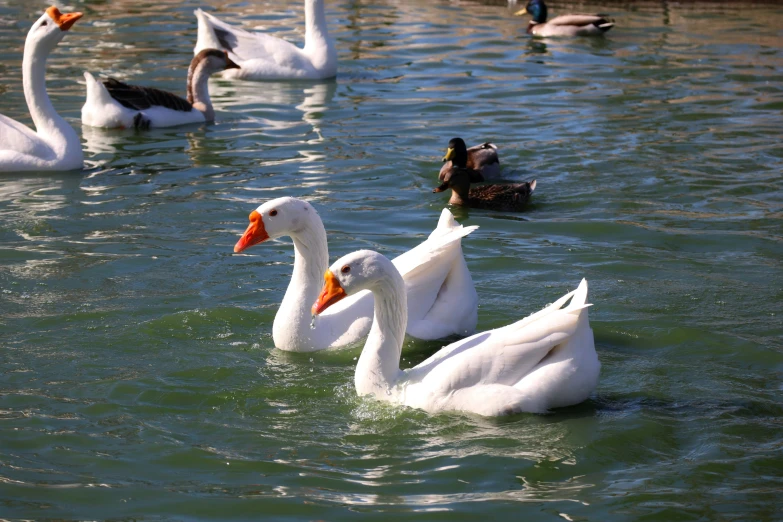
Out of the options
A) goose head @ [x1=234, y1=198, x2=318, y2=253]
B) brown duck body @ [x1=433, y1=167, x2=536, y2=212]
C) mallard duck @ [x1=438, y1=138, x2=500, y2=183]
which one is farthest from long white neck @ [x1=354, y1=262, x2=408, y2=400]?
mallard duck @ [x1=438, y1=138, x2=500, y2=183]

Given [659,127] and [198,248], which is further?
[659,127]

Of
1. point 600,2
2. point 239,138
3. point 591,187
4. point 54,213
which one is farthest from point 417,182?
point 600,2

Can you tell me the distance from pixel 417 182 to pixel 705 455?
20.7 ft

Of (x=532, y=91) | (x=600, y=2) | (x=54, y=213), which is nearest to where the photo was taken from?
(x=54, y=213)

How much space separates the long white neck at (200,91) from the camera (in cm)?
1400

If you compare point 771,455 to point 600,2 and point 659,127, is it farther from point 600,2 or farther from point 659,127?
point 600,2

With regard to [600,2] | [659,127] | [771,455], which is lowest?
[771,455]

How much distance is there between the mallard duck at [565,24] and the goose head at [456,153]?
8.68 meters

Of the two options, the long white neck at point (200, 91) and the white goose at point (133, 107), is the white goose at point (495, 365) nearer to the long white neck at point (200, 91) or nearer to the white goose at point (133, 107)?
the white goose at point (133, 107)

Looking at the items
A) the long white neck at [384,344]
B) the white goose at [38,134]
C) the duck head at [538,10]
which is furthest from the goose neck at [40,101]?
the duck head at [538,10]

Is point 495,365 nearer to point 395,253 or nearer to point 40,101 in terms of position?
point 395,253

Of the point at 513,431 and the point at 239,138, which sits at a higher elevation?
the point at 239,138

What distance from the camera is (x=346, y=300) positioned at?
7.49 meters

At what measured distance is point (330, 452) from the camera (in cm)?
588
